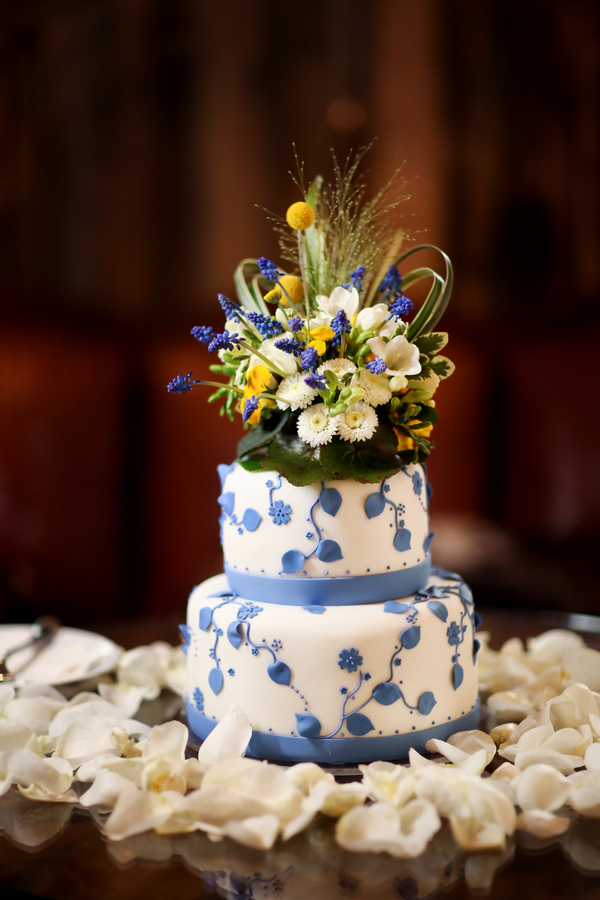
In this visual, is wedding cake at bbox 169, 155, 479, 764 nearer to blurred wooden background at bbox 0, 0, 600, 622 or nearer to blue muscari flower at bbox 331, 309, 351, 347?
blue muscari flower at bbox 331, 309, 351, 347

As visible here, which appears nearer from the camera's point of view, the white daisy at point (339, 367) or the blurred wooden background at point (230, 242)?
the white daisy at point (339, 367)

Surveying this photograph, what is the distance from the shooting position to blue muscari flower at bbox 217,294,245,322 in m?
1.12

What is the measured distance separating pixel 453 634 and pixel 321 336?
0.49 meters

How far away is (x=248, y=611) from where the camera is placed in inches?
43.7

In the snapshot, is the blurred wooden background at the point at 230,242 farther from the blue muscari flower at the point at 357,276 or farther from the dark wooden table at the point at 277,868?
the dark wooden table at the point at 277,868

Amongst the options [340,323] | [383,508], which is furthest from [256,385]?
[383,508]

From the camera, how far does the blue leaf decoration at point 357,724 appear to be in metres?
1.05

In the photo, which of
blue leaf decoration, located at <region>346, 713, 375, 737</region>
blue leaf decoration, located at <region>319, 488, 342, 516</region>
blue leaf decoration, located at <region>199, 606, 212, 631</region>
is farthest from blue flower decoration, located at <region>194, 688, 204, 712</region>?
blue leaf decoration, located at <region>319, 488, 342, 516</region>

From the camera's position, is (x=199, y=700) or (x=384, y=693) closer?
(x=384, y=693)

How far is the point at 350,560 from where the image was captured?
3.64 ft

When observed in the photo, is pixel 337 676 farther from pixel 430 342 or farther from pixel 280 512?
pixel 430 342

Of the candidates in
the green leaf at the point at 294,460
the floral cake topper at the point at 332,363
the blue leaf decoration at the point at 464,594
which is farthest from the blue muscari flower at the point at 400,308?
the blue leaf decoration at the point at 464,594

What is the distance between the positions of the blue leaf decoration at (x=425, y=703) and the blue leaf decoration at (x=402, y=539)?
0.21 m

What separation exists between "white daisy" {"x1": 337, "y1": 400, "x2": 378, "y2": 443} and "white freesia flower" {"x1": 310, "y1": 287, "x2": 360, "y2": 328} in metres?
0.14
